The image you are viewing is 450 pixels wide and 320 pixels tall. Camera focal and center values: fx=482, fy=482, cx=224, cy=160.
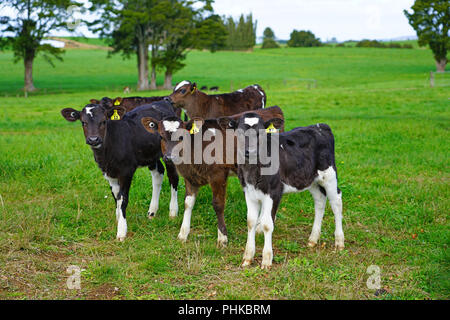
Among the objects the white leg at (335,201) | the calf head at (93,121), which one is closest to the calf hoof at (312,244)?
the white leg at (335,201)

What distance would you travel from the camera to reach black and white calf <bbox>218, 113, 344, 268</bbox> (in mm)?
6047

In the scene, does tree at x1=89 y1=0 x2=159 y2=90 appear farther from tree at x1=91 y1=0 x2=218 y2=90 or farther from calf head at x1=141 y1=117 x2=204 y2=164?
calf head at x1=141 y1=117 x2=204 y2=164

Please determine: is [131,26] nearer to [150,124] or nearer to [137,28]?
[137,28]

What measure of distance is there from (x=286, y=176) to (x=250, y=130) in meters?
0.82

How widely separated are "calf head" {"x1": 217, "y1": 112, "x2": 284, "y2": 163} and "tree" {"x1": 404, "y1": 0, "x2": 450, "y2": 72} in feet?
163

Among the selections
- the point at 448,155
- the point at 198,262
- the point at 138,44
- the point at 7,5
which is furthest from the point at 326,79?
the point at 198,262

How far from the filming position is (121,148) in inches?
295

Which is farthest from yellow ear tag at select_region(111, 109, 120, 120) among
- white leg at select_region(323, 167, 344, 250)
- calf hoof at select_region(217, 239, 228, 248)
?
white leg at select_region(323, 167, 344, 250)

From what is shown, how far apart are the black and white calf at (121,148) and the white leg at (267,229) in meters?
2.28

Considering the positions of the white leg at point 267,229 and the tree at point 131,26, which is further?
the tree at point 131,26

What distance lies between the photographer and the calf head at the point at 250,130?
596 centimetres

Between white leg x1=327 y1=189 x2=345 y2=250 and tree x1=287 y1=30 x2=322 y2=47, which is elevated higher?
tree x1=287 y1=30 x2=322 y2=47

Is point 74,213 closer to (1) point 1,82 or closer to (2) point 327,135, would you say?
(2) point 327,135

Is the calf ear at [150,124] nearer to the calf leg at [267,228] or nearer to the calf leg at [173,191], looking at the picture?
the calf leg at [173,191]
